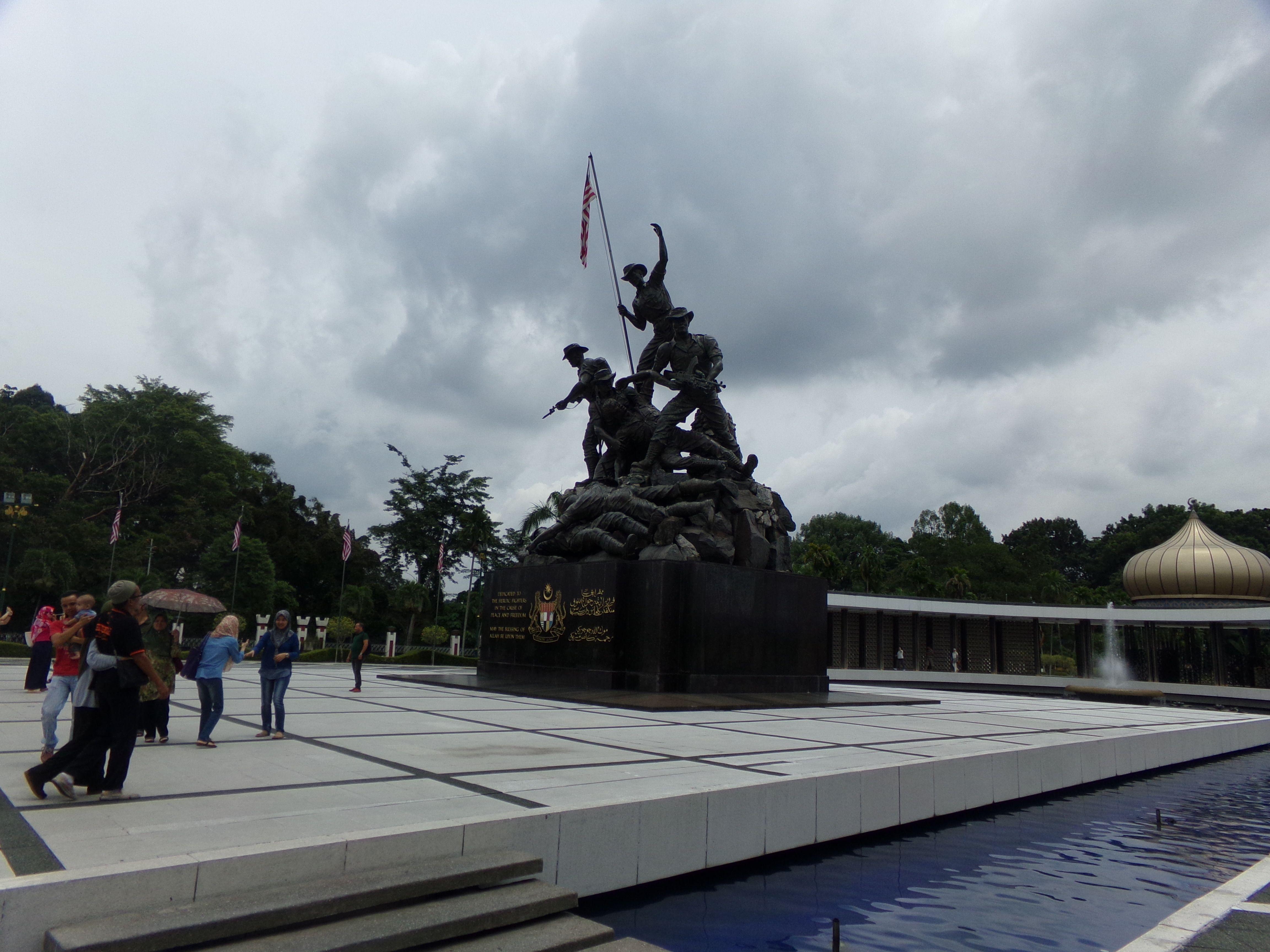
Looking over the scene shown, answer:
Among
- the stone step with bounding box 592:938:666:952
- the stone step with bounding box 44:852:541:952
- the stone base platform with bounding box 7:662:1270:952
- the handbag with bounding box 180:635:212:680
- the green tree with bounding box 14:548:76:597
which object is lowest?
the stone step with bounding box 592:938:666:952

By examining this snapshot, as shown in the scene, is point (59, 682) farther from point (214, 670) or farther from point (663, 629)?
point (663, 629)

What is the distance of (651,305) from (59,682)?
1306 cm

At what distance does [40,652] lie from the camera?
38.4 feet

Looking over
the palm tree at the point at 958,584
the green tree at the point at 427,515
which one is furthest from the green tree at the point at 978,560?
the green tree at the point at 427,515

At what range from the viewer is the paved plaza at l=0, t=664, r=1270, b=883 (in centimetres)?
446

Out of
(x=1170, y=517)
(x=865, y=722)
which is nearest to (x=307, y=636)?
(x=865, y=722)

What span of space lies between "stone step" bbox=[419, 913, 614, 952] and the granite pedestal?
8.94 metres

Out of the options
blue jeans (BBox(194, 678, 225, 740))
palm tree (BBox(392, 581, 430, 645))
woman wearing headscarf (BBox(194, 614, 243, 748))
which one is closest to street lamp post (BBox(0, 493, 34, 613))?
palm tree (BBox(392, 581, 430, 645))

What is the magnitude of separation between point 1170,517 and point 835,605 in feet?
201

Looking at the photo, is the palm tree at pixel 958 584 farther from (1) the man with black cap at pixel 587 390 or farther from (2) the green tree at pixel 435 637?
(1) the man with black cap at pixel 587 390

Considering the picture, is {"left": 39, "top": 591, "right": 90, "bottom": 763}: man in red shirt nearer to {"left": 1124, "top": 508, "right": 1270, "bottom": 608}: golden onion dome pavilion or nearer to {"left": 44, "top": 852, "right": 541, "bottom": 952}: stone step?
{"left": 44, "top": 852, "right": 541, "bottom": 952}: stone step

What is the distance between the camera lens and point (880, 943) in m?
4.36

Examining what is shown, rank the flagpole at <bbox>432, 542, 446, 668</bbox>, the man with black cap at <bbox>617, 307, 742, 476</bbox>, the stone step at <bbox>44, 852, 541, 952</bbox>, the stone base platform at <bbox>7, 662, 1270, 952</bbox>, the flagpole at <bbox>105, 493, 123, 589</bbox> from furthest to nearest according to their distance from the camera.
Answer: the flagpole at <bbox>105, 493, 123, 589</bbox> → the flagpole at <bbox>432, 542, 446, 668</bbox> → the man with black cap at <bbox>617, 307, 742, 476</bbox> → the stone base platform at <bbox>7, 662, 1270, 952</bbox> → the stone step at <bbox>44, 852, 541, 952</bbox>

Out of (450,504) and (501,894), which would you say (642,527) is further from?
(450,504)
